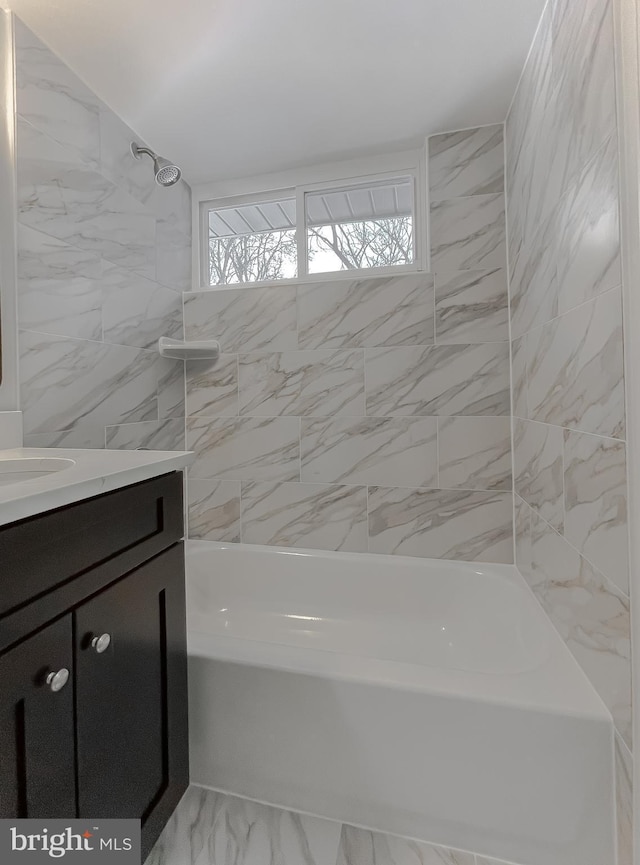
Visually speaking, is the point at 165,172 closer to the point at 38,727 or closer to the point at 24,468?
the point at 24,468

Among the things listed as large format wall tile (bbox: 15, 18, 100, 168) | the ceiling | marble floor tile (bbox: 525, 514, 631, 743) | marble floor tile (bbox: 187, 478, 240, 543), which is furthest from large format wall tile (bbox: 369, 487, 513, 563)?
large format wall tile (bbox: 15, 18, 100, 168)

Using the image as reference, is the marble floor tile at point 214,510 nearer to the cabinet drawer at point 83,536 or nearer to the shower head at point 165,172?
the cabinet drawer at point 83,536

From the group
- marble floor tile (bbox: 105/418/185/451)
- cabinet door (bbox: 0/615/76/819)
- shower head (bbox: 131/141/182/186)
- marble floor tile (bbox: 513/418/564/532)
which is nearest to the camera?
cabinet door (bbox: 0/615/76/819)

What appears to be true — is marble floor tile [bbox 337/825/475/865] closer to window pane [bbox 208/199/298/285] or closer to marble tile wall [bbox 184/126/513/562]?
marble tile wall [bbox 184/126/513/562]

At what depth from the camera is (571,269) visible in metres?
1.11

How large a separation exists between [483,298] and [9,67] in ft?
6.01

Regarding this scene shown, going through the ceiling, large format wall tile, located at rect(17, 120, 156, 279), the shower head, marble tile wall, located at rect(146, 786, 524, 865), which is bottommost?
marble tile wall, located at rect(146, 786, 524, 865)

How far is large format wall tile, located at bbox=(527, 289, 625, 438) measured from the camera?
877mm

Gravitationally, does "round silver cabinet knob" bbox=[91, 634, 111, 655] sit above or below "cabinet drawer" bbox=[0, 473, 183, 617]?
below

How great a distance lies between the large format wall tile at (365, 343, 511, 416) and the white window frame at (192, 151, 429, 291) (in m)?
0.41

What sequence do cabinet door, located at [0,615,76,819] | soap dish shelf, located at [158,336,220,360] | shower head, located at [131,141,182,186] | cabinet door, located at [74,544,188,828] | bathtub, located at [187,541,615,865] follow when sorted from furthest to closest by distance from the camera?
soap dish shelf, located at [158,336,220,360] → shower head, located at [131,141,182,186] → bathtub, located at [187,541,615,865] → cabinet door, located at [74,544,188,828] → cabinet door, located at [0,615,76,819]

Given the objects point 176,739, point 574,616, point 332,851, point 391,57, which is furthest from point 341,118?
point 332,851

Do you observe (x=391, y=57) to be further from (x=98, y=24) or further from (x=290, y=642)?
(x=290, y=642)

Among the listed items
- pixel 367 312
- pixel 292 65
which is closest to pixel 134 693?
pixel 367 312
